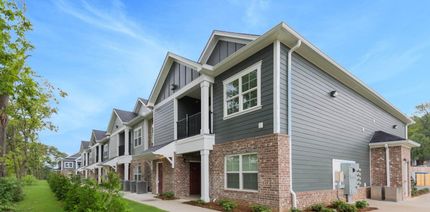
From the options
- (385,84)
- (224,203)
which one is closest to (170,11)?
(224,203)

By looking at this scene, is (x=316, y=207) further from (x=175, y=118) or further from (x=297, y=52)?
(x=175, y=118)

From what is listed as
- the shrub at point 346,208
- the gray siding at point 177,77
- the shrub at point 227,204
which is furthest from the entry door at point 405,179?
the gray siding at point 177,77

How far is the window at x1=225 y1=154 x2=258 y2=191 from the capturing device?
38.4 ft

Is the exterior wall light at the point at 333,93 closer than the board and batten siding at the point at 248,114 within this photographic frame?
No

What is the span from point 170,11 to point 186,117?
5.47 m

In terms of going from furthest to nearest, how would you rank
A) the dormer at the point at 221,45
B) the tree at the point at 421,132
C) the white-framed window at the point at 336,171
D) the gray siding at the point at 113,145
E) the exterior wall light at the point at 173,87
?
the tree at the point at 421,132
the gray siding at the point at 113,145
the exterior wall light at the point at 173,87
the white-framed window at the point at 336,171
the dormer at the point at 221,45

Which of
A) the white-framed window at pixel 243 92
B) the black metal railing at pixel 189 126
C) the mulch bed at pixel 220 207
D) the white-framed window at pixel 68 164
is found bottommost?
the white-framed window at pixel 68 164

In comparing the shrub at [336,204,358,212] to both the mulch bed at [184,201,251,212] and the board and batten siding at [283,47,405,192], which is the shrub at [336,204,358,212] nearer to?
the board and batten siding at [283,47,405,192]

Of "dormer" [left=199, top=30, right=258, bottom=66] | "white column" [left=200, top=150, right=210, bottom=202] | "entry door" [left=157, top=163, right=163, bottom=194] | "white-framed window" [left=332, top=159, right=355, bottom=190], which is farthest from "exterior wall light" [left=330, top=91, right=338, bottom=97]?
"entry door" [left=157, top=163, right=163, bottom=194]

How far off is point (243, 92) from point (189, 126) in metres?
4.77

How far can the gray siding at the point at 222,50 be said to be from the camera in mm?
13508

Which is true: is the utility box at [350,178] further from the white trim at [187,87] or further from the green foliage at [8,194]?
the green foliage at [8,194]

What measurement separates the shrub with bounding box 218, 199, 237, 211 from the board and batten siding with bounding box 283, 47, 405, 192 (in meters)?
2.44

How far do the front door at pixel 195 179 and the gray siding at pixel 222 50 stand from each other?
618 cm
